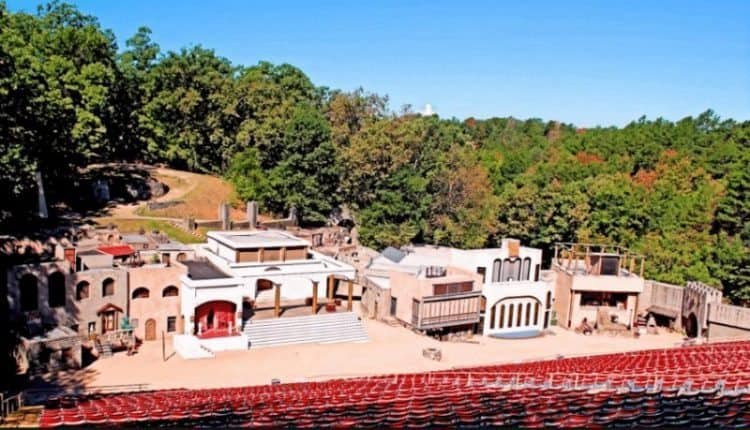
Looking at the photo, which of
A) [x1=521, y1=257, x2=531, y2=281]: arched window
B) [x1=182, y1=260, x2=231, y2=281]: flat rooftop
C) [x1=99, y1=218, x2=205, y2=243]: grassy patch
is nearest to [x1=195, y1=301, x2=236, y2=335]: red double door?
[x1=182, y1=260, x2=231, y2=281]: flat rooftop

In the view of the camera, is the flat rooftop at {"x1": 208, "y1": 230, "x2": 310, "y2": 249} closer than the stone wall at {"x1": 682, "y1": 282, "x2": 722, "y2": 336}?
Yes

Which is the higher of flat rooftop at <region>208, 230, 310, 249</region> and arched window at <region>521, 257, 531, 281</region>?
flat rooftop at <region>208, 230, 310, 249</region>

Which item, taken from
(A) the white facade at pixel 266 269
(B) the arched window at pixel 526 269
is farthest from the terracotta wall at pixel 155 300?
(B) the arched window at pixel 526 269

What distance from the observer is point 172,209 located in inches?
2030

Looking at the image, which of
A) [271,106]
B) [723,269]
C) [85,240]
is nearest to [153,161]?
[271,106]

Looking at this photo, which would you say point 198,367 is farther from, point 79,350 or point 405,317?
point 405,317

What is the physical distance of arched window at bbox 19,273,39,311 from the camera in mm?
29391

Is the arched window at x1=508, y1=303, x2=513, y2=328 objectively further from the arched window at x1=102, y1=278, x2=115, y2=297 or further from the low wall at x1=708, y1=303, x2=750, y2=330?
the arched window at x1=102, y1=278, x2=115, y2=297

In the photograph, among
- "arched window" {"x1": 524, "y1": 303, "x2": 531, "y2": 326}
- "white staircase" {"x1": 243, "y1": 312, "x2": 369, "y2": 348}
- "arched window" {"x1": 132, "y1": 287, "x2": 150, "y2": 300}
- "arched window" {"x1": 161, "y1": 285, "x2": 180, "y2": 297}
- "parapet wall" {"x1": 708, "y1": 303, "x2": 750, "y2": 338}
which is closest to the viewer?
"arched window" {"x1": 132, "y1": 287, "x2": 150, "y2": 300}

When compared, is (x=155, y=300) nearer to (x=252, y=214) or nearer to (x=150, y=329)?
(x=150, y=329)

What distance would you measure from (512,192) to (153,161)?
3646cm

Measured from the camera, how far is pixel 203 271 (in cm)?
3550

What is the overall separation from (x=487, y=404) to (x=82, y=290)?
24316 millimetres

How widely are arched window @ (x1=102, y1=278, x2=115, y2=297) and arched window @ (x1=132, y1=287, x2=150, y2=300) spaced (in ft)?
3.52
